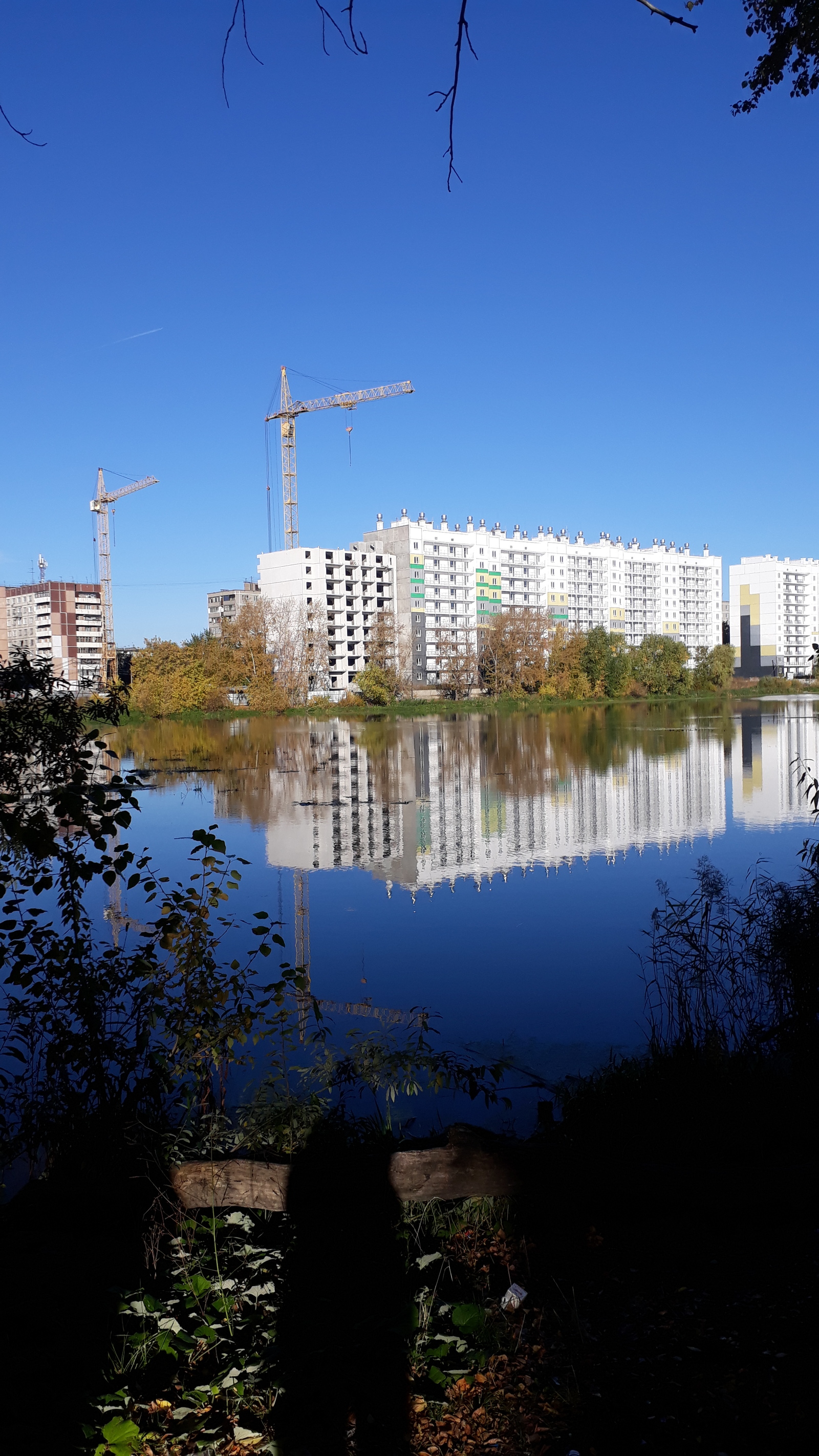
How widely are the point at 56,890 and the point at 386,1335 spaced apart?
10.3 metres

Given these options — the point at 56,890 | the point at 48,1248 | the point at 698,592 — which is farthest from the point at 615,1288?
the point at 698,592

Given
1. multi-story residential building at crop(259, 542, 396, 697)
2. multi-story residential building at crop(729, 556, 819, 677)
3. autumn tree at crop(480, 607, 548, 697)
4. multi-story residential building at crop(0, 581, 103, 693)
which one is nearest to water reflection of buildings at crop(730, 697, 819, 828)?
autumn tree at crop(480, 607, 548, 697)

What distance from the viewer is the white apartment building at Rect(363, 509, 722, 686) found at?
12306 cm

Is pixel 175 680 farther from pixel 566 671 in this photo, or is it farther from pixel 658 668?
pixel 658 668

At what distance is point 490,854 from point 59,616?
153 m

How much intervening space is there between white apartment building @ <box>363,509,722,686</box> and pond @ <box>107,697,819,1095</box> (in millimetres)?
84133

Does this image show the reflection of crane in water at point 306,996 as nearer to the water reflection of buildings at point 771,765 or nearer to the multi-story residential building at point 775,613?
the water reflection of buildings at point 771,765

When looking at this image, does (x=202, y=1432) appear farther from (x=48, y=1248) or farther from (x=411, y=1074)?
(x=411, y=1074)

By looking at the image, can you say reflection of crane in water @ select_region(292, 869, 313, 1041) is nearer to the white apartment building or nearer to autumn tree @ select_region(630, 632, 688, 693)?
autumn tree @ select_region(630, 632, 688, 693)

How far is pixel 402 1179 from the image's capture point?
4105mm

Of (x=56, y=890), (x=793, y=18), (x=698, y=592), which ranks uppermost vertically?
(x=698, y=592)

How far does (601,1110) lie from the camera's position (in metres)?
5.41

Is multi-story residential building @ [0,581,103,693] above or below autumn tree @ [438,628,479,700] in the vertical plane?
above

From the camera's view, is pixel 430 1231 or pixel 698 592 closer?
pixel 430 1231
